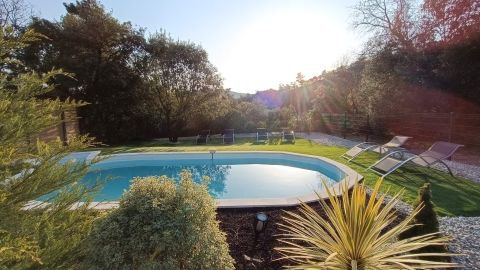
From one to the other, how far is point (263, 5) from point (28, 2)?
18035 millimetres

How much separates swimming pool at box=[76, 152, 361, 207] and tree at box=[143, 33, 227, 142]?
25.8 feet

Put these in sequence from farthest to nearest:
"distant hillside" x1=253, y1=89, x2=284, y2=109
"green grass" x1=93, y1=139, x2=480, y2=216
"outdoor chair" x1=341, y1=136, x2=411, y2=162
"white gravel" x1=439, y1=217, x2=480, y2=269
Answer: "distant hillside" x1=253, y1=89, x2=284, y2=109, "outdoor chair" x1=341, y1=136, x2=411, y2=162, "green grass" x1=93, y1=139, x2=480, y2=216, "white gravel" x1=439, y1=217, x2=480, y2=269

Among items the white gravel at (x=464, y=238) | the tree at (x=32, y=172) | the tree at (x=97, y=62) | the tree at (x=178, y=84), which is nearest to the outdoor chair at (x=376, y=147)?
the white gravel at (x=464, y=238)

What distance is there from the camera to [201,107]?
65.5 feet

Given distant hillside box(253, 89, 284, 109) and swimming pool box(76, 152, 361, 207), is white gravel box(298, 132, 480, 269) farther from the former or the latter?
distant hillside box(253, 89, 284, 109)

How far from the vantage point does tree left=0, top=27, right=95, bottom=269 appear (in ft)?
6.08

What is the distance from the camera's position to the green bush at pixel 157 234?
241cm

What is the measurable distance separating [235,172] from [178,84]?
431 inches

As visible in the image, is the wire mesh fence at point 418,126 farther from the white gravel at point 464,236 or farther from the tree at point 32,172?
the tree at point 32,172

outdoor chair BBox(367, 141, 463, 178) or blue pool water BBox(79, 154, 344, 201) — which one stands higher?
outdoor chair BBox(367, 141, 463, 178)

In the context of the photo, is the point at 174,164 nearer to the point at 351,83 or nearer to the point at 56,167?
the point at 56,167

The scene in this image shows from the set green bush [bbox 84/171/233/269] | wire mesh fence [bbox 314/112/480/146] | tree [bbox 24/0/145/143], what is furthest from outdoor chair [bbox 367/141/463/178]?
tree [bbox 24/0/145/143]

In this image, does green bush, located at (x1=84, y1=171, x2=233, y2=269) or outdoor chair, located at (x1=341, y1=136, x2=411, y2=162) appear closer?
green bush, located at (x1=84, y1=171, x2=233, y2=269)

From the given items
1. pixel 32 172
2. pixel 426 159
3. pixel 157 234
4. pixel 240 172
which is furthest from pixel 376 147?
pixel 32 172
